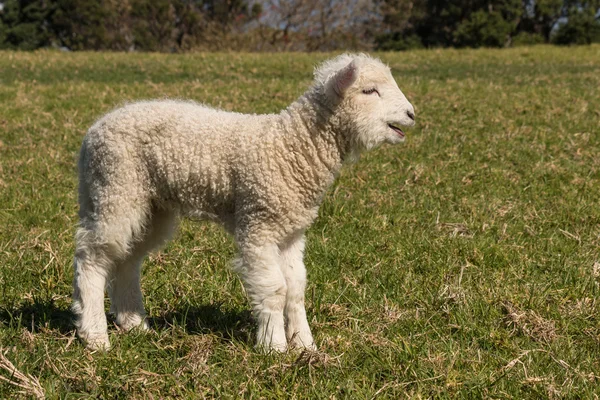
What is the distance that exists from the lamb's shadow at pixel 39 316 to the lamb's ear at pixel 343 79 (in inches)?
83.3

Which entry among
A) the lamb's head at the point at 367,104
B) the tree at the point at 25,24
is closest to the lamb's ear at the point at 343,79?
the lamb's head at the point at 367,104

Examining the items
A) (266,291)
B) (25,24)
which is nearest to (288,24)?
(25,24)

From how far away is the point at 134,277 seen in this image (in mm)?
4301

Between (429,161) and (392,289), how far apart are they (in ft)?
13.3

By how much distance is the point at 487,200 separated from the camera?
6883mm

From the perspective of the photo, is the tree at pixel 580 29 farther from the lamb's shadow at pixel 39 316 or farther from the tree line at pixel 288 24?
the lamb's shadow at pixel 39 316

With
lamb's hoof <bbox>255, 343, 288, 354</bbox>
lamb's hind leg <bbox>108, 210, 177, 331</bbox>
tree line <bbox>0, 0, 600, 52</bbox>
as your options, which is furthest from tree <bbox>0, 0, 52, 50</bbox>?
lamb's hoof <bbox>255, 343, 288, 354</bbox>

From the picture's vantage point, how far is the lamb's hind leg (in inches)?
167

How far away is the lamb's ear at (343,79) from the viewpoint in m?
3.65

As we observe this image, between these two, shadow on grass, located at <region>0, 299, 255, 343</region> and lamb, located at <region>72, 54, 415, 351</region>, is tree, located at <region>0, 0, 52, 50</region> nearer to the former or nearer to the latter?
shadow on grass, located at <region>0, 299, 255, 343</region>

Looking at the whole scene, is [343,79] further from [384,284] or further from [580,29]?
[580,29]

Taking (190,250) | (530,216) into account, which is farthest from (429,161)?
(190,250)

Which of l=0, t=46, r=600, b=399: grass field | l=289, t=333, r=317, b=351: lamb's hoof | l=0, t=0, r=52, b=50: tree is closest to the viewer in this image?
l=0, t=46, r=600, b=399: grass field

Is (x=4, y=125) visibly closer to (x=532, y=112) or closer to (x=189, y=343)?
(x=189, y=343)
